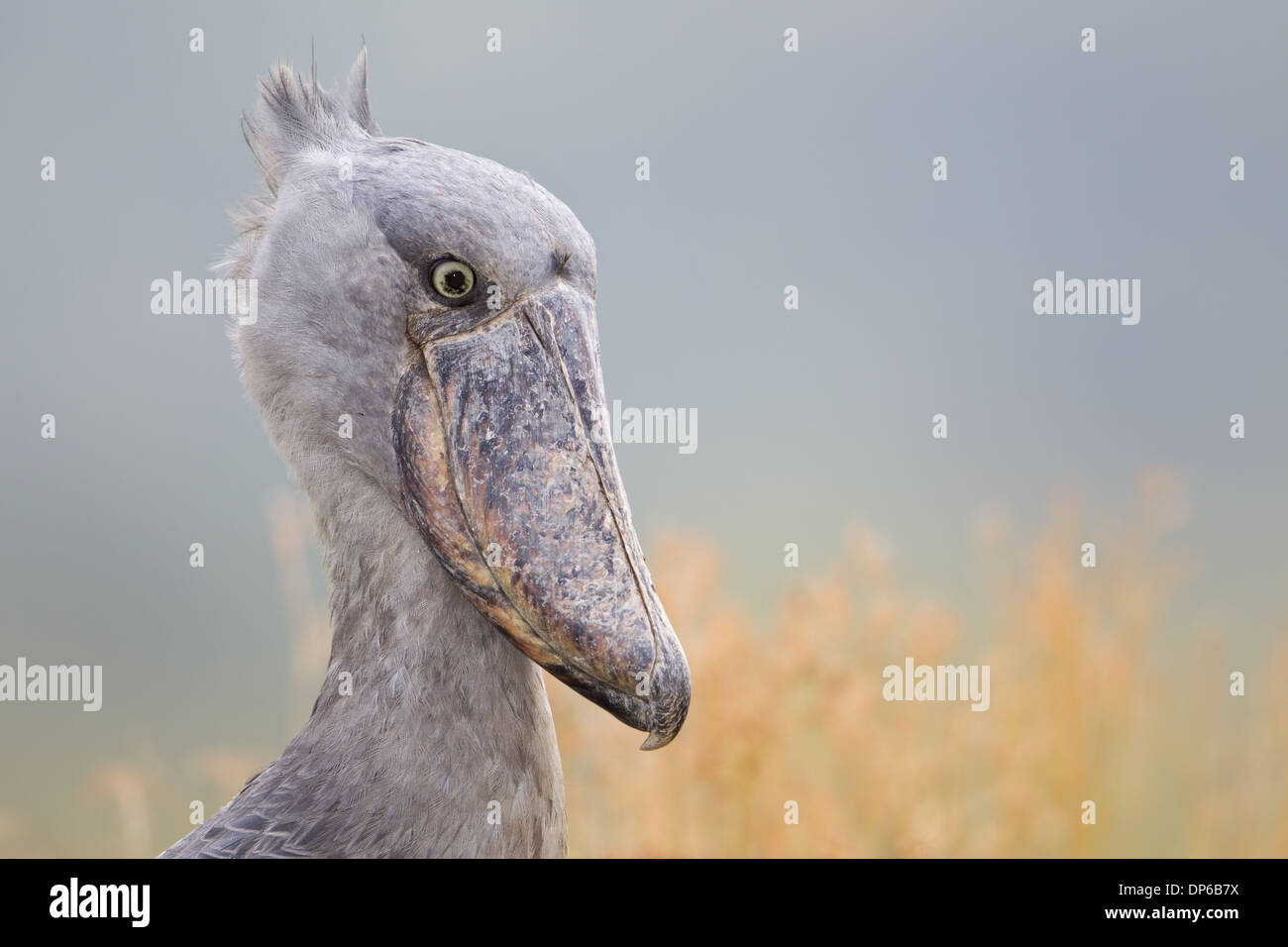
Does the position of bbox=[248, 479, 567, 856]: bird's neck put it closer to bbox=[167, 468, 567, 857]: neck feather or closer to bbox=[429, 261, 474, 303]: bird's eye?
bbox=[167, 468, 567, 857]: neck feather

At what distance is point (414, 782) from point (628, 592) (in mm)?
340

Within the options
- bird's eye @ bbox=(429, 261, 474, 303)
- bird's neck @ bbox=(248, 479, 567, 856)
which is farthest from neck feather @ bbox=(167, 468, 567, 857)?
bird's eye @ bbox=(429, 261, 474, 303)

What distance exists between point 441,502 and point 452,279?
0.25 metres

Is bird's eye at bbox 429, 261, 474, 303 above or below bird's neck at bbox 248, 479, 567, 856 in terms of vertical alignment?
above

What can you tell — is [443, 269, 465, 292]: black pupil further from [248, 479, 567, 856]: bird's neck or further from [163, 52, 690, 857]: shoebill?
[248, 479, 567, 856]: bird's neck

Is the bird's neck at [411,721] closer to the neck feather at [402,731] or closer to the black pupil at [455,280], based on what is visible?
the neck feather at [402,731]

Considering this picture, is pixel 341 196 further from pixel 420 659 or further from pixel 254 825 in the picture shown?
pixel 254 825

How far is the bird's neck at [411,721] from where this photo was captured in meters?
1.41

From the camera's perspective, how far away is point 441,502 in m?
1.38

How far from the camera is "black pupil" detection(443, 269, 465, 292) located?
1400 mm

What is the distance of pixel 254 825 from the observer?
4.71 feet

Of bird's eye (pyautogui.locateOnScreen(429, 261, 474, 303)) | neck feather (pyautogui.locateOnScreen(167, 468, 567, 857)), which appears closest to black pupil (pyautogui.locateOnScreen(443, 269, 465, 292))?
bird's eye (pyautogui.locateOnScreen(429, 261, 474, 303))

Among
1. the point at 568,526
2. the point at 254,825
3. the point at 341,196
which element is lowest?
the point at 254,825
